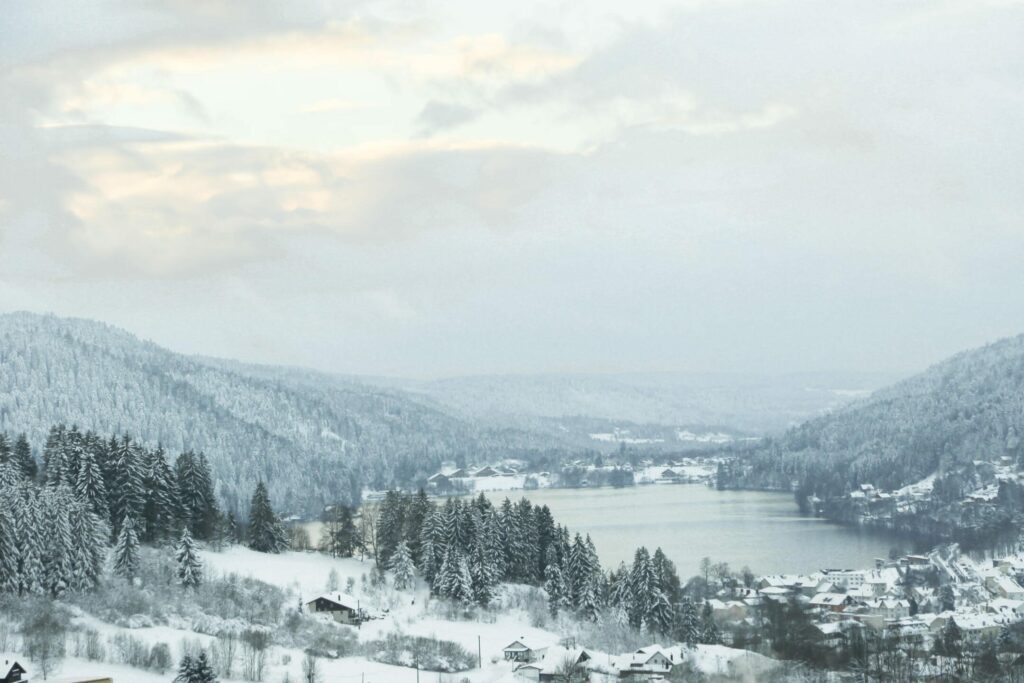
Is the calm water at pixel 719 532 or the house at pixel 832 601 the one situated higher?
the calm water at pixel 719 532

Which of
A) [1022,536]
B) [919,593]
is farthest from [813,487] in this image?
[919,593]

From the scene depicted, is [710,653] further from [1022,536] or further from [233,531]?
[1022,536]

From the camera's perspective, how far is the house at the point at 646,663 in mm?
58438

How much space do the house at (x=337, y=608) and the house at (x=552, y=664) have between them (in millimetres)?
9628

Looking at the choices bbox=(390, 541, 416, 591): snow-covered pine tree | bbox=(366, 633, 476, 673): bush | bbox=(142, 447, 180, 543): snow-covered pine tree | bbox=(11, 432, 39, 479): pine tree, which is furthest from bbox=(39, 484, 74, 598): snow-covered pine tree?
bbox=(390, 541, 416, 591): snow-covered pine tree

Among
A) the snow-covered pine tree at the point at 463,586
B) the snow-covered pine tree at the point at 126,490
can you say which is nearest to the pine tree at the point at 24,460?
the snow-covered pine tree at the point at 126,490

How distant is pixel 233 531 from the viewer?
74.8 metres

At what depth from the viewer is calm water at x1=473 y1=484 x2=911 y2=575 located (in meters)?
109

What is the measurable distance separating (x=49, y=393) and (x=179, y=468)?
129 meters

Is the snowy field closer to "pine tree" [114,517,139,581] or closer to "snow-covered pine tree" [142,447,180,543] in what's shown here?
"snow-covered pine tree" [142,447,180,543]

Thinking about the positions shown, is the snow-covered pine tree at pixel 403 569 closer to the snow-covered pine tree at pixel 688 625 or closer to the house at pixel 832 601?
the snow-covered pine tree at pixel 688 625

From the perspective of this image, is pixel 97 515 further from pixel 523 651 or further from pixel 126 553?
pixel 523 651

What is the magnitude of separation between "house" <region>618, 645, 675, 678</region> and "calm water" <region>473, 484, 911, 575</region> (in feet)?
125

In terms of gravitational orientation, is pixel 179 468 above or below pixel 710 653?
above
